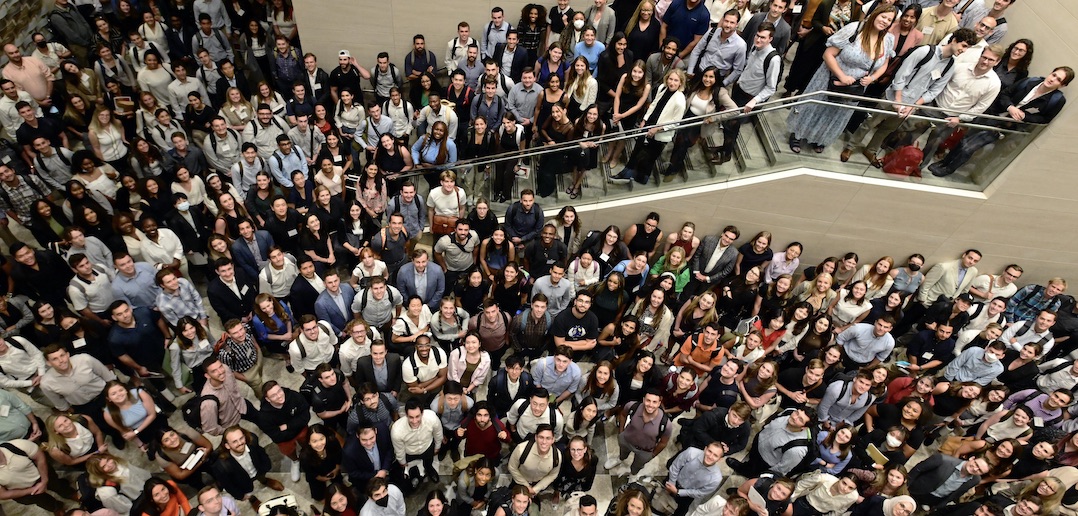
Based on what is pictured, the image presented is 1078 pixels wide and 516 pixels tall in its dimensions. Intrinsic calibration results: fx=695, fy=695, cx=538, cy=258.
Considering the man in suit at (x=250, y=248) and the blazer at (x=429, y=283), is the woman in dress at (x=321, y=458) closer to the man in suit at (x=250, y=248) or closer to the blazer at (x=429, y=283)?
the blazer at (x=429, y=283)

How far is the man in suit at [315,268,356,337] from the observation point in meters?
6.70

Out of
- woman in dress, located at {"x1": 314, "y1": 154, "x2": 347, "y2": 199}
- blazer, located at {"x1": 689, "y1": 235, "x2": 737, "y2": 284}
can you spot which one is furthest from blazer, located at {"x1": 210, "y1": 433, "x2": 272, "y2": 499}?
blazer, located at {"x1": 689, "y1": 235, "x2": 737, "y2": 284}

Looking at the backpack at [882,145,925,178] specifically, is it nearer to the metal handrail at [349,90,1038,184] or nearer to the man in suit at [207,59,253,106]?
the metal handrail at [349,90,1038,184]

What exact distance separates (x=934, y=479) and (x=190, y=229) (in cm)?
796

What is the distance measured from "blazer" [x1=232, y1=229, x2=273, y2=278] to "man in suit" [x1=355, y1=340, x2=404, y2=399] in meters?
1.75

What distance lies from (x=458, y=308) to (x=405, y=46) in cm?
459

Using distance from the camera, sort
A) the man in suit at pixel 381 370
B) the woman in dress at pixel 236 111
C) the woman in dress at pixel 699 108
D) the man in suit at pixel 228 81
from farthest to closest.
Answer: the man in suit at pixel 228 81 < the woman in dress at pixel 236 111 < the woman in dress at pixel 699 108 < the man in suit at pixel 381 370

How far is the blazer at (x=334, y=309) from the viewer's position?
266 inches

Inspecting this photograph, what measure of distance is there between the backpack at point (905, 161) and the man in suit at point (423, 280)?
5.41m

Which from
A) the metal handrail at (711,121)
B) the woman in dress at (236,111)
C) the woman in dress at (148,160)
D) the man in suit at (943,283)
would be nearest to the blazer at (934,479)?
the man in suit at (943,283)

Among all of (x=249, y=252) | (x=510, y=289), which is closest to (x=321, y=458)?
(x=249, y=252)

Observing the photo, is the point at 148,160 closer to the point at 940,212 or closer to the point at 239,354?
the point at 239,354

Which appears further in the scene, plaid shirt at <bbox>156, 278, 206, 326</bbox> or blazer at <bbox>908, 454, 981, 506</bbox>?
plaid shirt at <bbox>156, 278, 206, 326</bbox>

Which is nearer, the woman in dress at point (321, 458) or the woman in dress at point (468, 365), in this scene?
the woman in dress at point (321, 458)
